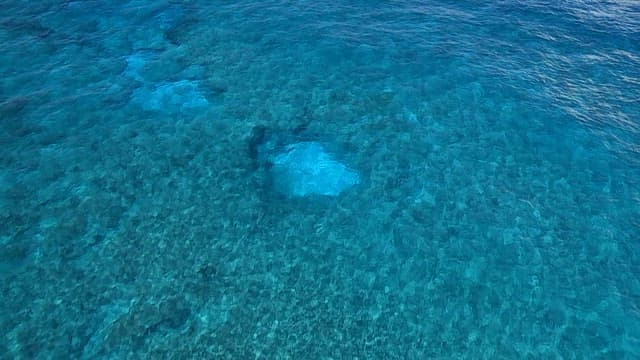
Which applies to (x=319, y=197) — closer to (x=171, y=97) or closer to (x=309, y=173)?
(x=309, y=173)

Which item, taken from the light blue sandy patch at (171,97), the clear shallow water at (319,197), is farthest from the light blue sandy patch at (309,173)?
the light blue sandy patch at (171,97)

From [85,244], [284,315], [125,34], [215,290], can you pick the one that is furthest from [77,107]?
[284,315]

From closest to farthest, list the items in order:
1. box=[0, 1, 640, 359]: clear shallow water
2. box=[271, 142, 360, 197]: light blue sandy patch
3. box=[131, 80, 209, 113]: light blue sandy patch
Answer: box=[0, 1, 640, 359]: clear shallow water < box=[271, 142, 360, 197]: light blue sandy patch < box=[131, 80, 209, 113]: light blue sandy patch

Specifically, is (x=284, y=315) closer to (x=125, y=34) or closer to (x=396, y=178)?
(x=396, y=178)

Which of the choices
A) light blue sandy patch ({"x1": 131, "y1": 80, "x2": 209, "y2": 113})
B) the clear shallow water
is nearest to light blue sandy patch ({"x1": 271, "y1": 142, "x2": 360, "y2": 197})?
the clear shallow water

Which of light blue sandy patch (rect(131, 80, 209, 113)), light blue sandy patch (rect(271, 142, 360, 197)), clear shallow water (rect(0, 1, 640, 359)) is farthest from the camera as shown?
light blue sandy patch (rect(131, 80, 209, 113))

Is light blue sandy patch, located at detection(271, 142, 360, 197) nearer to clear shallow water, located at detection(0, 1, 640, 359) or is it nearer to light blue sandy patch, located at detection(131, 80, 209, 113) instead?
clear shallow water, located at detection(0, 1, 640, 359)

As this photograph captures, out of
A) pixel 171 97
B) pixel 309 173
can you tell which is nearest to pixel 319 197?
pixel 309 173
